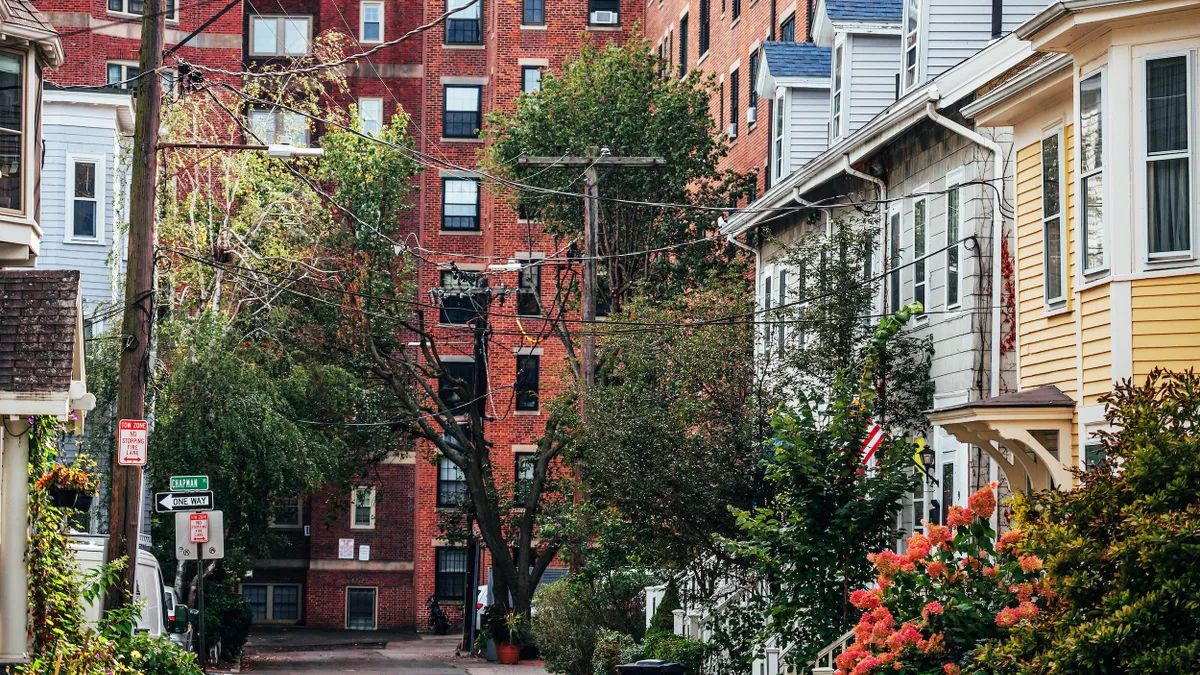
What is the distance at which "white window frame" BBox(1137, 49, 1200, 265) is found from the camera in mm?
14555

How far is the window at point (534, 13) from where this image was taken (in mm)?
54469

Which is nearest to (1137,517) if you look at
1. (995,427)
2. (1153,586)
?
(1153,586)

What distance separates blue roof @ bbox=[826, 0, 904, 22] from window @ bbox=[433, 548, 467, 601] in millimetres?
33812

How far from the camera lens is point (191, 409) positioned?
32.6 m

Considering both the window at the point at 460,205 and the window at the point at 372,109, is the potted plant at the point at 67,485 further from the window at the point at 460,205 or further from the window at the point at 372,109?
the window at the point at 372,109

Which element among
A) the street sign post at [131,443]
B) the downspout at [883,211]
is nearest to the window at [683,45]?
the downspout at [883,211]

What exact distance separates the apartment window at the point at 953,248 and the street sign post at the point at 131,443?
10.4 m

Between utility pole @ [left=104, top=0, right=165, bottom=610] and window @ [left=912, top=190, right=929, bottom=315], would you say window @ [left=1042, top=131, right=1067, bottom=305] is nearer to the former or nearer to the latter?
window @ [left=912, top=190, right=929, bottom=315]

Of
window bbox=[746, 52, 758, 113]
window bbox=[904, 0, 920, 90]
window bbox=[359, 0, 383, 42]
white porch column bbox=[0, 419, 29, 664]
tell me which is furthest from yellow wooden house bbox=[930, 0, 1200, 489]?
window bbox=[359, 0, 383, 42]

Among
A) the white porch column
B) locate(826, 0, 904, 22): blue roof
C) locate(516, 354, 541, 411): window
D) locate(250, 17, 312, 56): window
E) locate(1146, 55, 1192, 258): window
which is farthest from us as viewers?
locate(250, 17, 312, 56): window

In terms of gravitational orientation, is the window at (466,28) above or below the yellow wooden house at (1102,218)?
above

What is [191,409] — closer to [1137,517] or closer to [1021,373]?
[1021,373]

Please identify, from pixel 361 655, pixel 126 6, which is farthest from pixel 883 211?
pixel 126 6

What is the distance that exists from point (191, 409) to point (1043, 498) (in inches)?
941
